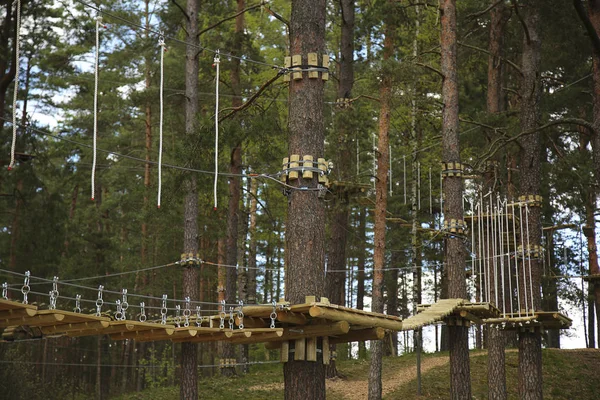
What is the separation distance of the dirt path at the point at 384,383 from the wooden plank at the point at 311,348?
843 cm

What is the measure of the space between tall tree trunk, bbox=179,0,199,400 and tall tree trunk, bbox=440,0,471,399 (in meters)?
4.31

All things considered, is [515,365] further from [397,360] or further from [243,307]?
[243,307]

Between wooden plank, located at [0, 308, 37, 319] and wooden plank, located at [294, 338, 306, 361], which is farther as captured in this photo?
wooden plank, located at [294, 338, 306, 361]

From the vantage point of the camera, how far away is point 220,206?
2067 cm

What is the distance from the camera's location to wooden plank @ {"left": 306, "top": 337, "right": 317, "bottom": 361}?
801cm

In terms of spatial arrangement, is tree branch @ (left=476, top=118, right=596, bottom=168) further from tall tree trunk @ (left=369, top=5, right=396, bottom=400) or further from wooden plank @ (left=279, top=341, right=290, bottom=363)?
wooden plank @ (left=279, top=341, right=290, bottom=363)

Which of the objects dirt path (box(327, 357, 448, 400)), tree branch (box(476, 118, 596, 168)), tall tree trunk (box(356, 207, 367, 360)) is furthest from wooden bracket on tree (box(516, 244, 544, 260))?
tall tree trunk (box(356, 207, 367, 360))

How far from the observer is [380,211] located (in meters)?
15.2

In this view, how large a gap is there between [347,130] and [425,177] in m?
8.40

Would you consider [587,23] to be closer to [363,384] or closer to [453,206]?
[453,206]

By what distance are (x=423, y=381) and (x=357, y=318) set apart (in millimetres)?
9957

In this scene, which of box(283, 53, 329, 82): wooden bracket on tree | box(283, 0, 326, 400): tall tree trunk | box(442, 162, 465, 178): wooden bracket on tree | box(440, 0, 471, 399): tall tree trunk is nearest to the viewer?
box(283, 0, 326, 400): tall tree trunk

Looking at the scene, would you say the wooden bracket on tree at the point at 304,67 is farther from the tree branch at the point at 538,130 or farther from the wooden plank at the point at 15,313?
the tree branch at the point at 538,130

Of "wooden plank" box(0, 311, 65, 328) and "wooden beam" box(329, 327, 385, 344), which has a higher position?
"wooden plank" box(0, 311, 65, 328)
